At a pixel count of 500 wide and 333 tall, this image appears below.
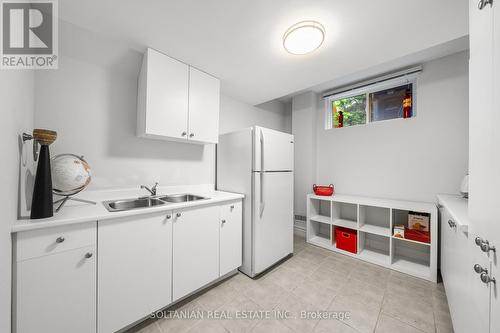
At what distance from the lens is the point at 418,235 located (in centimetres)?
209

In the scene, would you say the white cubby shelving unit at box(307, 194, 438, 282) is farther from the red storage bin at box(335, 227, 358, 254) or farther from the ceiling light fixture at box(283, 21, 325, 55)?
the ceiling light fixture at box(283, 21, 325, 55)

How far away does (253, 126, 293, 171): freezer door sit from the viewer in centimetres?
203

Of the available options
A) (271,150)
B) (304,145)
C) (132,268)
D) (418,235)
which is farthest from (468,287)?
(304,145)

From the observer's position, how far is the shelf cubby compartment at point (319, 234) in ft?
9.43

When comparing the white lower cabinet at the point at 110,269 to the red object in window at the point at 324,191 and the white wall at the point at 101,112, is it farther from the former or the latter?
the red object in window at the point at 324,191

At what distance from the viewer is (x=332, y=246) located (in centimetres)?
271

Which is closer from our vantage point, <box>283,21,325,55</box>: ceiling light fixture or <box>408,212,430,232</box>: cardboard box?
<box>283,21,325,55</box>: ceiling light fixture

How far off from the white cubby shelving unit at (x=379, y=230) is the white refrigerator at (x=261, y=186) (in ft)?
2.72

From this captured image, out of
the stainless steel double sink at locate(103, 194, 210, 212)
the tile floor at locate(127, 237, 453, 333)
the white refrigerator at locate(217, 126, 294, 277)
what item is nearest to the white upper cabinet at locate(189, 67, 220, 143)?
the white refrigerator at locate(217, 126, 294, 277)

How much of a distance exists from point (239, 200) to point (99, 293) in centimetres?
131

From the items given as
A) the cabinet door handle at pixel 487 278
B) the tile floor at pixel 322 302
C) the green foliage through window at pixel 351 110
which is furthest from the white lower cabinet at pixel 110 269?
the green foliage through window at pixel 351 110

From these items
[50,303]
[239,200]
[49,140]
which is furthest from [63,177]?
[239,200]

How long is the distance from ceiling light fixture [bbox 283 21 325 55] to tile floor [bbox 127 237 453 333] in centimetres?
229

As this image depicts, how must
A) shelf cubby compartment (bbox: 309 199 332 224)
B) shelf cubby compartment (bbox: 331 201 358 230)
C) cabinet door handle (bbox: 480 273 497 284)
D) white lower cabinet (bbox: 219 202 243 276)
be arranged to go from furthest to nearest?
shelf cubby compartment (bbox: 309 199 332 224), shelf cubby compartment (bbox: 331 201 358 230), white lower cabinet (bbox: 219 202 243 276), cabinet door handle (bbox: 480 273 497 284)
